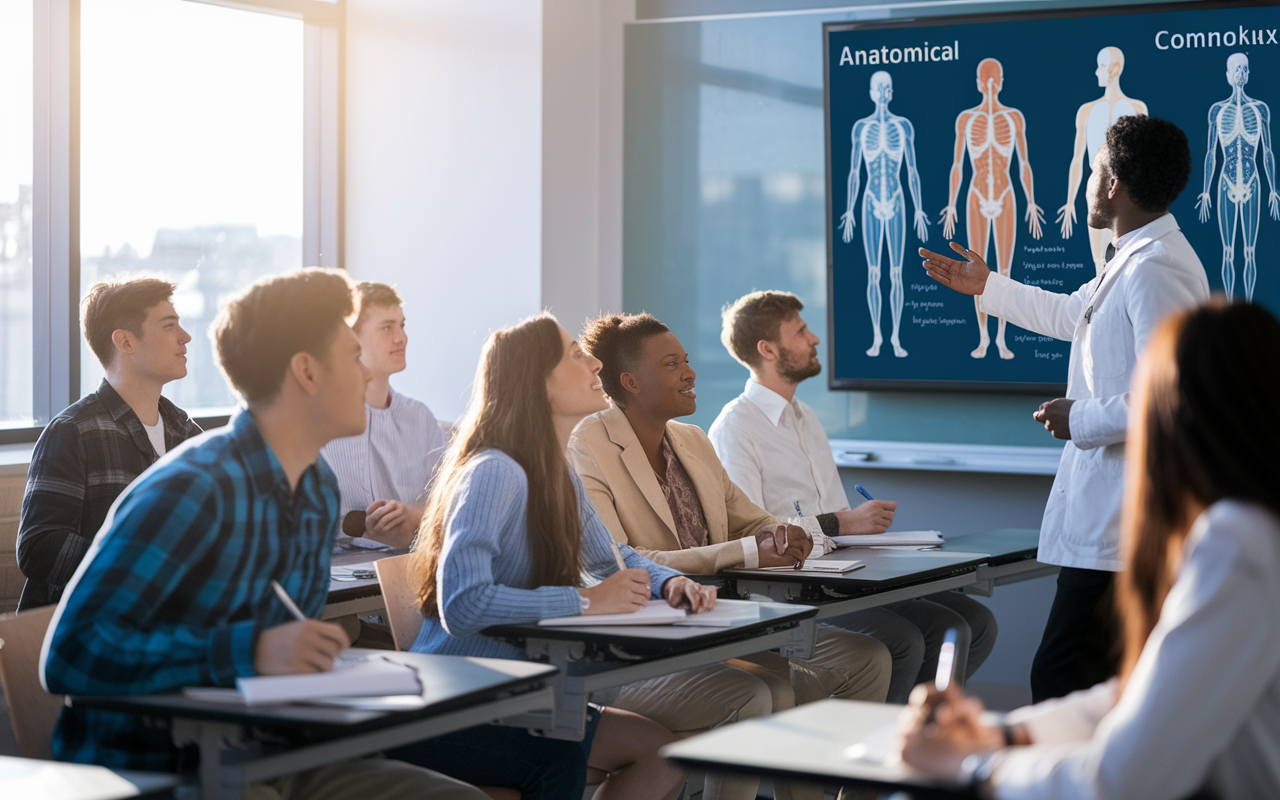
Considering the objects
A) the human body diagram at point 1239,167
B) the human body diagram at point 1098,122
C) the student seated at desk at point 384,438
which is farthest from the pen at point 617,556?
the human body diagram at point 1239,167

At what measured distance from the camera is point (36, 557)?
2955 mm

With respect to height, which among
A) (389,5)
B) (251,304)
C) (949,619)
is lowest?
(949,619)

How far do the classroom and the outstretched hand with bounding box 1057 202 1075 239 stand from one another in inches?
1.1

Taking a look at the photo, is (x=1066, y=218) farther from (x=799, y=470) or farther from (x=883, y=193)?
(x=799, y=470)

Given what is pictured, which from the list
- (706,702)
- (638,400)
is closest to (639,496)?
(638,400)

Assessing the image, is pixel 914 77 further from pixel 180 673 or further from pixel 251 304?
pixel 180 673

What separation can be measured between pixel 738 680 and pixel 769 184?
264 centimetres

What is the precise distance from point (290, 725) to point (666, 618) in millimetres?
920

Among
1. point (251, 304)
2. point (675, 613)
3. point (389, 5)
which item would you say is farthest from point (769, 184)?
point (251, 304)

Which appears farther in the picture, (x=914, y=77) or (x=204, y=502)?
(x=914, y=77)

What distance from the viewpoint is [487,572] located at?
7.60ft

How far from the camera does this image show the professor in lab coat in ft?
9.05

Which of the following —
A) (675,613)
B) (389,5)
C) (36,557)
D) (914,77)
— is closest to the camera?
(675,613)

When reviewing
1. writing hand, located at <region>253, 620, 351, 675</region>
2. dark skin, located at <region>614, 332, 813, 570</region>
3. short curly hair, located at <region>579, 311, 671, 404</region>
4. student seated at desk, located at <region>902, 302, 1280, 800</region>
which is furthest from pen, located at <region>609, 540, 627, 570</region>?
student seated at desk, located at <region>902, 302, 1280, 800</region>
